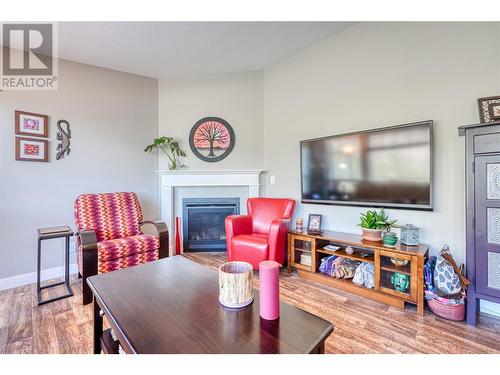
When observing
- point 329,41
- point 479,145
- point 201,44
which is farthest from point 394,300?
point 201,44

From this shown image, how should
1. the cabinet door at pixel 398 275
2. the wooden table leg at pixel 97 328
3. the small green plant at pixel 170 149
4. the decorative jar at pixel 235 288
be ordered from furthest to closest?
the small green plant at pixel 170 149 → the cabinet door at pixel 398 275 → the wooden table leg at pixel 97 328 → the decorative jar at pixel 235 288

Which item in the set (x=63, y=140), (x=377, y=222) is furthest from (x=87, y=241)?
(x=377, y=222)

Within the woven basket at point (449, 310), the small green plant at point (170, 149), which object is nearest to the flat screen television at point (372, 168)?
the woven basket at point (449, 310)

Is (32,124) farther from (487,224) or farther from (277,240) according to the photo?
(487,224)

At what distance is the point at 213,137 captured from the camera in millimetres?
3568

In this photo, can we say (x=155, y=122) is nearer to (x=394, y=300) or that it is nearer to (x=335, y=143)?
(x=335, y=143)

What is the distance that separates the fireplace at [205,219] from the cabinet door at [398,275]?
6.80ft

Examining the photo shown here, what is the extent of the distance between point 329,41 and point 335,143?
123cm

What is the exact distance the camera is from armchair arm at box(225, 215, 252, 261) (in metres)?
2.79

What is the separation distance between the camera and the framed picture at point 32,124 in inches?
101

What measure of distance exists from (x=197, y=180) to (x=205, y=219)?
2.02ft

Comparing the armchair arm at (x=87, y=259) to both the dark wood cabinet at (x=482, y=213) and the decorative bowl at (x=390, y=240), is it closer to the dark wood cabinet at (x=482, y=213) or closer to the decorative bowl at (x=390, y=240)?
the decorative bowl at (x=390, y=240)

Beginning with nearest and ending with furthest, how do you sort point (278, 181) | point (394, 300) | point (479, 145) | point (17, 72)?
1. point (479, 145)
2. point (394, 300)
3. point (17, 72)
4. point (278, 181)
